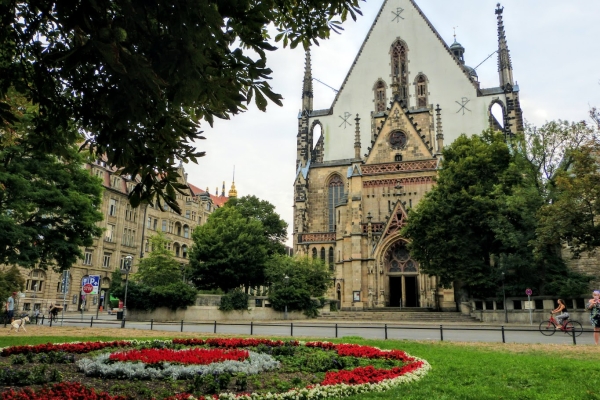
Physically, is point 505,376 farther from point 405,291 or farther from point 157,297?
point 405,291

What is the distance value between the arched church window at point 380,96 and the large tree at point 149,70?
44814 mm

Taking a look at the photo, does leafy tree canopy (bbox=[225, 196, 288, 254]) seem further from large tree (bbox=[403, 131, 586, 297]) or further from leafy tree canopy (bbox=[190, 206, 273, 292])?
large tree (bbox=[403, 131, 586, 297])

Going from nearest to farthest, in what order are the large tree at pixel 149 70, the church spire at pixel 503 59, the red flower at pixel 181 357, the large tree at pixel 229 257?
1. the large tree at pixel 149 70
2. the red flower at pixel 181 357
3. the large tree at pixel 229 257
4. the church spire at pixel 503 59

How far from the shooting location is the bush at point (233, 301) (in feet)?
110

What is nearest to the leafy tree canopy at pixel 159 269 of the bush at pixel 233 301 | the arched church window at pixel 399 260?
the bush at pixel 233 301

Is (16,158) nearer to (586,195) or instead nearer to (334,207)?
(586,195)

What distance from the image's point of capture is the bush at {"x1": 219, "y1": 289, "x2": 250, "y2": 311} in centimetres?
3344

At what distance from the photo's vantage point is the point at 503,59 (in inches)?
Answer: 1882

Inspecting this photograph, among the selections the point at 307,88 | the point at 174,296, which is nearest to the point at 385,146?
the point at 307,88

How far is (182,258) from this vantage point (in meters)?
68.3

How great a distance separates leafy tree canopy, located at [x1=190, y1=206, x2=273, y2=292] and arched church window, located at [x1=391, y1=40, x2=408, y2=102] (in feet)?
75.4

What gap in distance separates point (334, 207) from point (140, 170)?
43.5 metres

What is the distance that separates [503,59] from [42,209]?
43.8 meters

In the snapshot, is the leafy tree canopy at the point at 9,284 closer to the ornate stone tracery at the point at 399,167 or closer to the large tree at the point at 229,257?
the large tree at the point at 229,257
